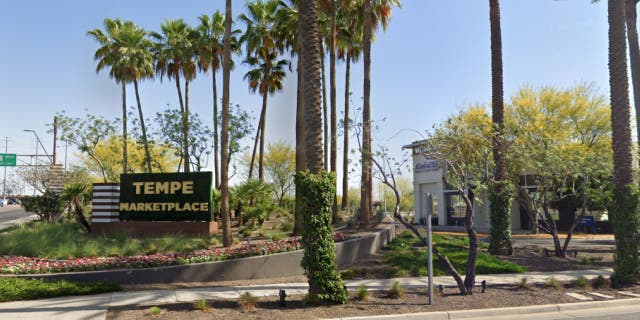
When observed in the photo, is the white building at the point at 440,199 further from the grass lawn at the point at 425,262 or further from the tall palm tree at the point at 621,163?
the tall palm tree at the point at 621,163

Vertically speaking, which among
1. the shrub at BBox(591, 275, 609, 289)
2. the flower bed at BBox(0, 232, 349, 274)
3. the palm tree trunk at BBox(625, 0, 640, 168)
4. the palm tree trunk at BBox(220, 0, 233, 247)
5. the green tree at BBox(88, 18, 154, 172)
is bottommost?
the shrub at BBox(591, 275, 609, 289)

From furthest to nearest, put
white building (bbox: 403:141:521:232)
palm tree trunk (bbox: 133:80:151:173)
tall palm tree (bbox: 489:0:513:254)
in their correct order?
white building (bbox: 403:141:521:232) < palm tree trunk (bbox: 133:80:151:173) < tall palm tree (bbox: 489:0:513:254)

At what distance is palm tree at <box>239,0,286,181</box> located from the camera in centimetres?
2430

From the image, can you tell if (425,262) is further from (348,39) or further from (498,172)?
(348,39)

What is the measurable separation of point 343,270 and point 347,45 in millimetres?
15316

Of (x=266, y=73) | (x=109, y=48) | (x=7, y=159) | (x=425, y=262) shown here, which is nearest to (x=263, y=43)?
(x=266, y=73)

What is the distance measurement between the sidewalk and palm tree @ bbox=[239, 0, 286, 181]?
15439mm

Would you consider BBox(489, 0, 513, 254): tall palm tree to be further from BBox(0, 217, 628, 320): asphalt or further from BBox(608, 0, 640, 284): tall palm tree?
BBox(0, 217, 628, 320): asphalt

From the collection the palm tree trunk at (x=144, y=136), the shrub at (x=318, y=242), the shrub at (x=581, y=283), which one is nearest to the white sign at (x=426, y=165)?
the palm tree trunk at (x=144, y=136)

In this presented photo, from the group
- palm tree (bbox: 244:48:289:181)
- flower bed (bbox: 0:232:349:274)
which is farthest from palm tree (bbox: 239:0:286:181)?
flower bed (bbox: 0:232:349:274)

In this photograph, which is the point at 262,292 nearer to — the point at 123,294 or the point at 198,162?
the point at 123,294

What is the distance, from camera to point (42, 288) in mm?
9992

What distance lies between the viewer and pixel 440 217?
41.8 meters

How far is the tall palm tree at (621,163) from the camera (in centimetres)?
1152
